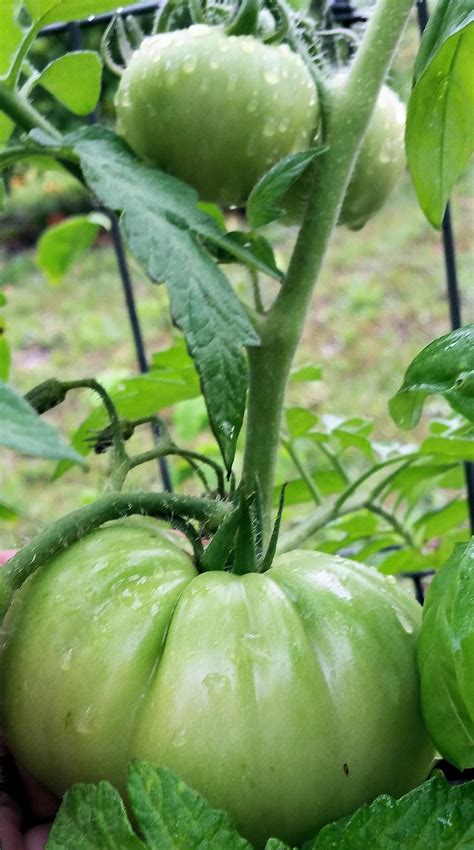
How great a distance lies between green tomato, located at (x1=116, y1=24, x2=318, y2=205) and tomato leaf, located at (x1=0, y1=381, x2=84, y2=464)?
260mm

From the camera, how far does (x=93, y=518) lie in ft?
1.66

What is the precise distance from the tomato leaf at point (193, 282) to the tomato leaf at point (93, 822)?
17cm

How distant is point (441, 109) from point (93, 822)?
0.41 metres

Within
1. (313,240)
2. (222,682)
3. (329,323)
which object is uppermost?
(313,240)

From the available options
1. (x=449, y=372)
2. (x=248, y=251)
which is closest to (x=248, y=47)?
(x=248, y=251)

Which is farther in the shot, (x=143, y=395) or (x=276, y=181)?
(x=143, y=395)

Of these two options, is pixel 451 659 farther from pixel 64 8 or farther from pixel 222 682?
pixel 64 8

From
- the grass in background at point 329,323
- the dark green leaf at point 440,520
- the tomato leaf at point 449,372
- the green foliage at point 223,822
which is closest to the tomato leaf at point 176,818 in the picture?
the green foliage at point 223,822

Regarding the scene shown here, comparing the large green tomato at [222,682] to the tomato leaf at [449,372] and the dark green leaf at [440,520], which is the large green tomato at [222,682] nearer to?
the tomato leaf at [449,372]

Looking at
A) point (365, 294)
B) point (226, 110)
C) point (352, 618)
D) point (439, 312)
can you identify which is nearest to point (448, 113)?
point (226, 110)

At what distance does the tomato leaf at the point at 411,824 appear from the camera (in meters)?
0.40

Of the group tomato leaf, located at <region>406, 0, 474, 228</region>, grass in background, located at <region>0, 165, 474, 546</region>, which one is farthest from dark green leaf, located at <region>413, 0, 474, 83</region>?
grass in background, located at <region>0, 165, 474, 546</region>

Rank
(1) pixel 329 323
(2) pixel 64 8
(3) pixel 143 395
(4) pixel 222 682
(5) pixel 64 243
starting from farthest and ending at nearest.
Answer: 1. (1) pixel 329 323
2. (5) pixel 64 243
3. (3) pixel 143 395
4. (2) pixel 64 8
5. (4) pixel 222 682

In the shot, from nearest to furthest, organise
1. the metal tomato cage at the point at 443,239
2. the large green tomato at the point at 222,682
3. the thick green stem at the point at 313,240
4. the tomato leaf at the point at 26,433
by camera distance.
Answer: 1. the tomato leaf at the point at 26,433
2. the large green tomato at the point at 222,682
3. the thick green stem at the point at 313,240
4. the metal tomato cage at the point at 443,239
